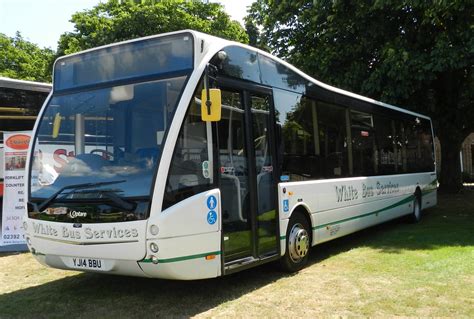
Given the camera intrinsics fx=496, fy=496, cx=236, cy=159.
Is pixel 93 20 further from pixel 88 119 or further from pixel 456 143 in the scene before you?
pixel 88 119

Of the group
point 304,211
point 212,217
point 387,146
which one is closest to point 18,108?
point 304,211

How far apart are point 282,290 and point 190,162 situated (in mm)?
2179

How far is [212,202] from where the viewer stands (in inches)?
223

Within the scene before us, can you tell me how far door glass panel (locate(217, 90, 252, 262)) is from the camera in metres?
5.93

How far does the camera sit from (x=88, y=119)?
6117 mm

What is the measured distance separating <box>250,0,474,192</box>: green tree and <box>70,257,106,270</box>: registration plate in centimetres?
1121

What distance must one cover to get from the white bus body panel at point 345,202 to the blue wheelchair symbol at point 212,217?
1551 mm

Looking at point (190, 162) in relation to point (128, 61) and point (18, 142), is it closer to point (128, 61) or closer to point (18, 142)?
point (128, 61)

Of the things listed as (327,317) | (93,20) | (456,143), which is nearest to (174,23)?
(93,20)

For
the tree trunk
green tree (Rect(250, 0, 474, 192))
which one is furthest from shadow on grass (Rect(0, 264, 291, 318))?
the tree trunk

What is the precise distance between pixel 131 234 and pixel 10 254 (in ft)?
17.9

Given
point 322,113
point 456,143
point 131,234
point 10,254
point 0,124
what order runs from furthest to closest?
point 456,143 → point 0,124 → point 10,254 → point 322,113 → point 131,234

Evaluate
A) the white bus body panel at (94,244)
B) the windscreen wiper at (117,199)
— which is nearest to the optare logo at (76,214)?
the white bus body panel at (94,244)

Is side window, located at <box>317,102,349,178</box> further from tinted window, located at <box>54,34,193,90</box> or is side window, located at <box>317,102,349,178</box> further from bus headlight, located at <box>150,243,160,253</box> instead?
bus headlight, located at <box>150,243,160,253</box>
